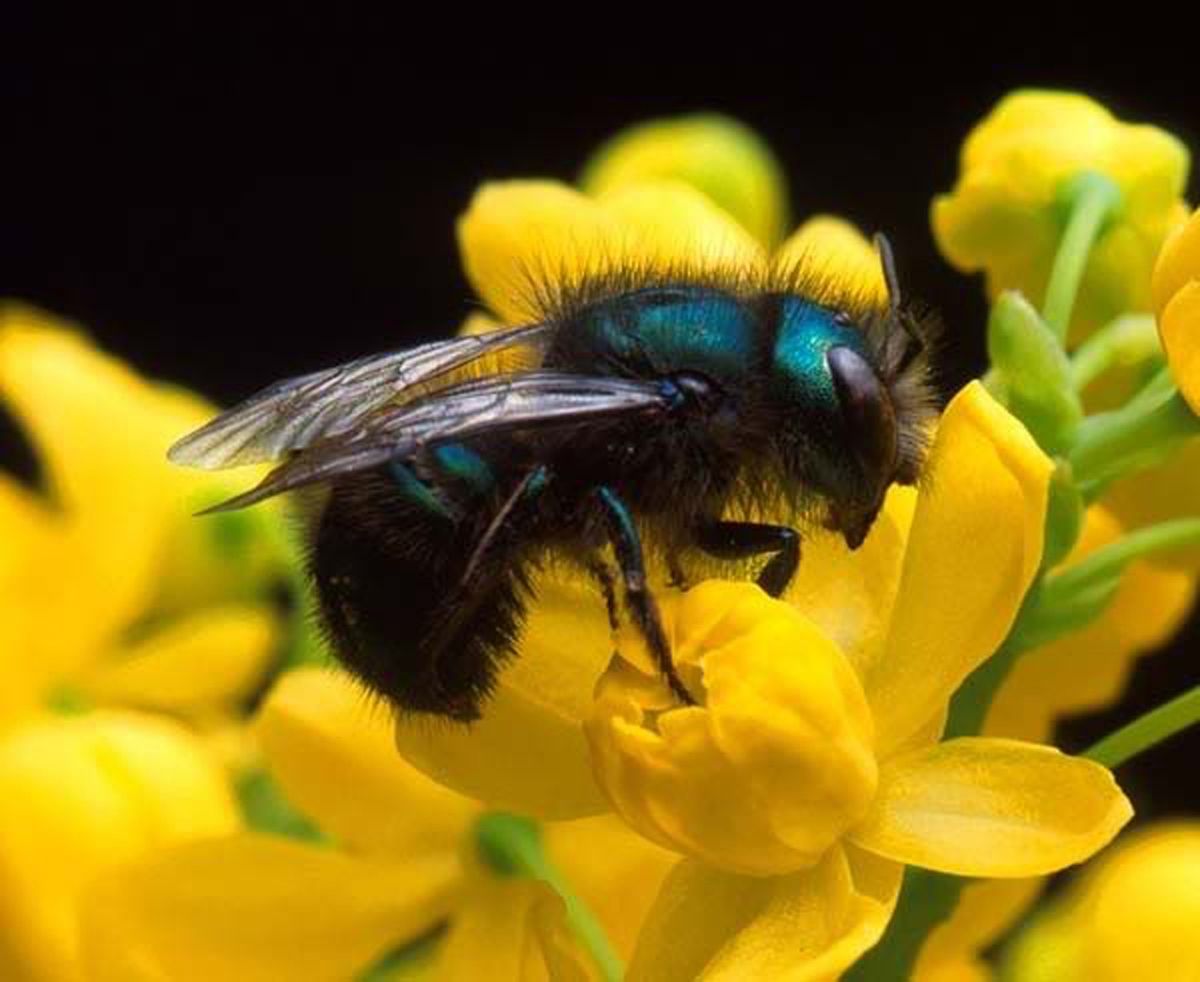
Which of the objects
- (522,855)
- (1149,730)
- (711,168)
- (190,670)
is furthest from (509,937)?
(711,168)

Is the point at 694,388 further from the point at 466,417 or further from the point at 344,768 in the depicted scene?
the point at 344,768

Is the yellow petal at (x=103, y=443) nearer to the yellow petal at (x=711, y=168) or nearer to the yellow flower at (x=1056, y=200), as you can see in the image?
the yellow petal at (x=711, y=168)

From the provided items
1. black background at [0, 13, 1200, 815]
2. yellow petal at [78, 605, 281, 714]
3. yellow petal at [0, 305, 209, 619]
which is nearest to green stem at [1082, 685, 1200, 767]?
yellow petal at [78, 605, 281, 714]

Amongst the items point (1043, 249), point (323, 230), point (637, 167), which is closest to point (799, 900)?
point (1043, 249)

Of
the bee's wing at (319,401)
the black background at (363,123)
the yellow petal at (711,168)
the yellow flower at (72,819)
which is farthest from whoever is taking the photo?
the black background at (363,123)

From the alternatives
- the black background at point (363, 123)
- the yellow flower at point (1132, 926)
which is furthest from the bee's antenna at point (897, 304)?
the black background at point (363, 123)

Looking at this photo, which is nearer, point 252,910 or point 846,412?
point 846,412
